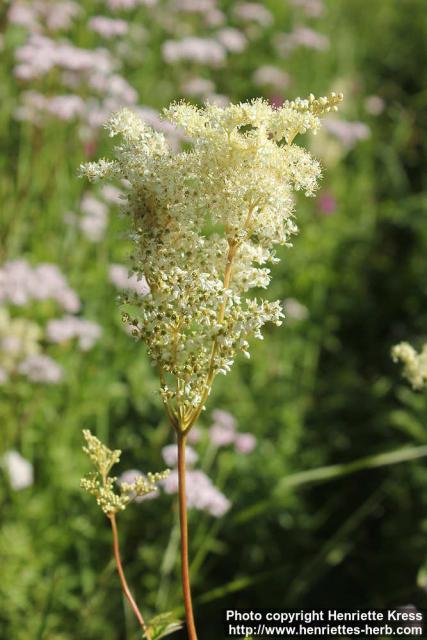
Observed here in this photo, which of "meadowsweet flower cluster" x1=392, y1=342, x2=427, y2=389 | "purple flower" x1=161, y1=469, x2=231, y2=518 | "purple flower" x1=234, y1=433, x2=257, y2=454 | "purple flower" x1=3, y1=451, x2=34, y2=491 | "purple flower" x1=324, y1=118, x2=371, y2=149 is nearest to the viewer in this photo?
"meadowsweet flower cluster" x1=392, y1=342, x2=427, y2=389

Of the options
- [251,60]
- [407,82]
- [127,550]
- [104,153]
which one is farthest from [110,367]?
[407,82]

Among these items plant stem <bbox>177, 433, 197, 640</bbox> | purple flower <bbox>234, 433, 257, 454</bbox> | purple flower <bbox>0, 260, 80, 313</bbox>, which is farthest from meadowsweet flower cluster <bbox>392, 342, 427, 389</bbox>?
purple flower <bbox>0, 260, 80, 313</bbox>

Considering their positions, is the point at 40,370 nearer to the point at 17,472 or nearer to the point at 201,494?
the point at 17,472

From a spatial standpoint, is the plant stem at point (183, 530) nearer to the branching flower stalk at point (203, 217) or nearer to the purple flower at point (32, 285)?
the branching flower stalk at point (203, 217)

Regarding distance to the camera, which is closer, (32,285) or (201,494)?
(201,494)

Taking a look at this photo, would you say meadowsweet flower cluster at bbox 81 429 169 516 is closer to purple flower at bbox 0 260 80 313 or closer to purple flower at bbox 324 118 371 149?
purple flower at bbox 0 260 80 313

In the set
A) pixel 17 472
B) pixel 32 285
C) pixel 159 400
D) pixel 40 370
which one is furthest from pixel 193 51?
pixel 17 472

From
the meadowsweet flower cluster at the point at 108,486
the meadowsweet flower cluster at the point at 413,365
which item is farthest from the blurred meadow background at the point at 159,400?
the meadowsweet flower cluster at the point at 108,486

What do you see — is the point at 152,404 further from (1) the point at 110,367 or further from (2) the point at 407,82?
(2) the point at 407,82

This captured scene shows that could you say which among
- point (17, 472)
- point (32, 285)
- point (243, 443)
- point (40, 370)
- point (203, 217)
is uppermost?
point (32, 285)
